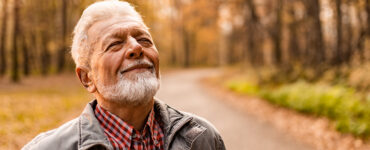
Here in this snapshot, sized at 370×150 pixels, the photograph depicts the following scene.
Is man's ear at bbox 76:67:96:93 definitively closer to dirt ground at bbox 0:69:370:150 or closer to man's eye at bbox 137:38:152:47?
man's eye at bbox 137:38:152:47

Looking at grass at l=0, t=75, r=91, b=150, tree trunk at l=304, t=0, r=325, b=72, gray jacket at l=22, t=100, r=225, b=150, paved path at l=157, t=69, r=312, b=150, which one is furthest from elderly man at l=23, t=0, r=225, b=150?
tree trunk at l=304, t=0, r=325, b=72

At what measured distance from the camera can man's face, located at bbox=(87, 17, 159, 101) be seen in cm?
181

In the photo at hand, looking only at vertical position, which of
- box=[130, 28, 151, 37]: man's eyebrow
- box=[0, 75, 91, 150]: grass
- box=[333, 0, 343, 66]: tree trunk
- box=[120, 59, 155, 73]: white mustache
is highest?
box=[130, 28, 151, 37]: man's eyebrow

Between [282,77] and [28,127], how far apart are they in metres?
10.5

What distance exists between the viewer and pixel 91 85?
200cm

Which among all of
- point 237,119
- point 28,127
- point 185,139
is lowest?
point 237,119

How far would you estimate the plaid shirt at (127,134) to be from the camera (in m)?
1.79

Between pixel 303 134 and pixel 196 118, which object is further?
pixel 303 134

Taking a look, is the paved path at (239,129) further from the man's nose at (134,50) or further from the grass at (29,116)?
the man's nose at (134,50)

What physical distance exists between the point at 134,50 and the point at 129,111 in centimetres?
36

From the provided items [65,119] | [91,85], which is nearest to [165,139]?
[91,85]

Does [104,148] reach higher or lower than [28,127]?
higher

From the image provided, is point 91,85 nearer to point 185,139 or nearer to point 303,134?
point 185,139

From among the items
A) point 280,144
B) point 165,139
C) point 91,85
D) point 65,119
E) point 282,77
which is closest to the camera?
point 165,139
